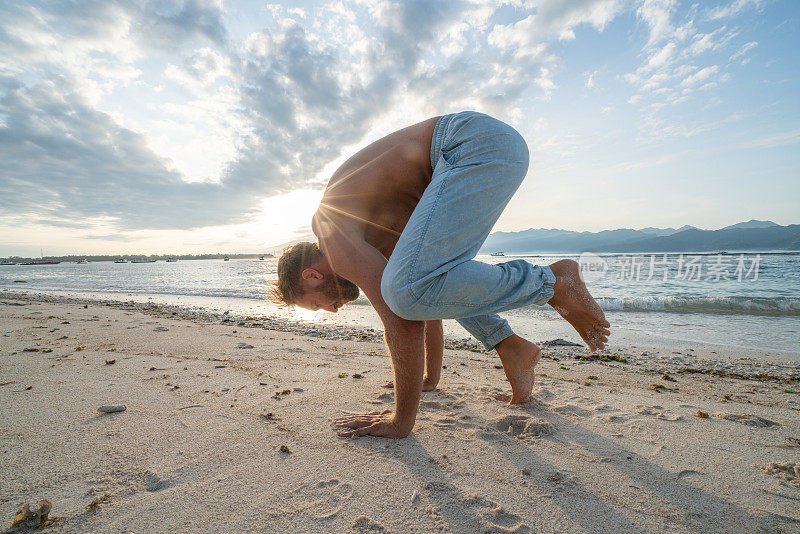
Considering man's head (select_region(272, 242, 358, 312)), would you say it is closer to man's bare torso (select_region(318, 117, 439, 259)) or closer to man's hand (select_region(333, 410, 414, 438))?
man's bare torso (select_region(318, 117, 439, 259))

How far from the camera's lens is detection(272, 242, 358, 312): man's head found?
6.98ft

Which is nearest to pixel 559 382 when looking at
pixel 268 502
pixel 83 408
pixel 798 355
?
pixel 268 502

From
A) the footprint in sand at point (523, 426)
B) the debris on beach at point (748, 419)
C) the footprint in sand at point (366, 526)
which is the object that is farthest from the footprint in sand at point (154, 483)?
the debris on beach at point (748, 419)

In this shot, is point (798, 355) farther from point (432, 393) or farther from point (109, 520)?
point (109, 520)

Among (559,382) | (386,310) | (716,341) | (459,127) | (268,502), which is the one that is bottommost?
(716,341)

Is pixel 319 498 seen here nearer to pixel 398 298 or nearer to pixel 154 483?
pixel 154 483

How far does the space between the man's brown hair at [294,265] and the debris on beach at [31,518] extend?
51.9 inches

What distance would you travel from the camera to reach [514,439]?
1.76 m

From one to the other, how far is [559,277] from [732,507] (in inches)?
39.6

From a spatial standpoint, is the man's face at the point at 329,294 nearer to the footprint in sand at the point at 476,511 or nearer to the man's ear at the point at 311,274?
the man's ear at the point at 311,274

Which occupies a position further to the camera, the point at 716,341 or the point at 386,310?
the point at 716,341

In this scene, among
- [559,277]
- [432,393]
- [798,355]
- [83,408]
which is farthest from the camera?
[798,355]

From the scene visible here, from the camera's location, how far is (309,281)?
214 cm

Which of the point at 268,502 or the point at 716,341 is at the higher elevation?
the point at 268,502
